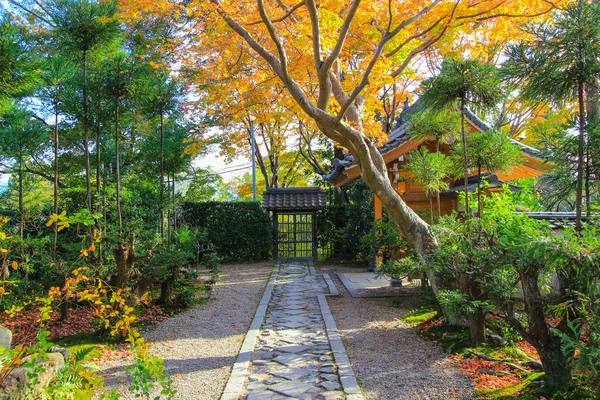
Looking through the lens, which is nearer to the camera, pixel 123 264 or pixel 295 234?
pixel 123 264

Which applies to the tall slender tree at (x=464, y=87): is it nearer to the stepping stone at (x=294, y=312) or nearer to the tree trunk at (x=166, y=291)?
the stepping stone at (x=294, y=312)

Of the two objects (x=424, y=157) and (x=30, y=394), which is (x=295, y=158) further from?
(x=30, y=394)

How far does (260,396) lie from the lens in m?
3.92

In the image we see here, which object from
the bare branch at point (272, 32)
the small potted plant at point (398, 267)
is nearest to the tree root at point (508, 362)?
the small potted plant at point (398, 267)

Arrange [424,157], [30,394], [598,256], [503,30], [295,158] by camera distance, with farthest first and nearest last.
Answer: [295,158] < [503,30] < [424,157] < [30,394] < [598,256]

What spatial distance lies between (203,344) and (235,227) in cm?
1035

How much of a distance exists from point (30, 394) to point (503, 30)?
346 inches

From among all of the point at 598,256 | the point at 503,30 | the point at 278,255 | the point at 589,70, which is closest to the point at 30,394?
the point at 598,256

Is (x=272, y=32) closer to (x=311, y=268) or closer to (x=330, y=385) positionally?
(x=330, y=385)

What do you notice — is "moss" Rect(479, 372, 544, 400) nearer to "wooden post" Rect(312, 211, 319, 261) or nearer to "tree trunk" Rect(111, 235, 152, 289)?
"tree trunk" Rect(111, 235, 152, 289)

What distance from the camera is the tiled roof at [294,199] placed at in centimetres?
1556

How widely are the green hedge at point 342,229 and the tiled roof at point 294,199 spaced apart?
561 millimetres

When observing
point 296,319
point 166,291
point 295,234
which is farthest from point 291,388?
point 295,234

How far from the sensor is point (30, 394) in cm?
309
